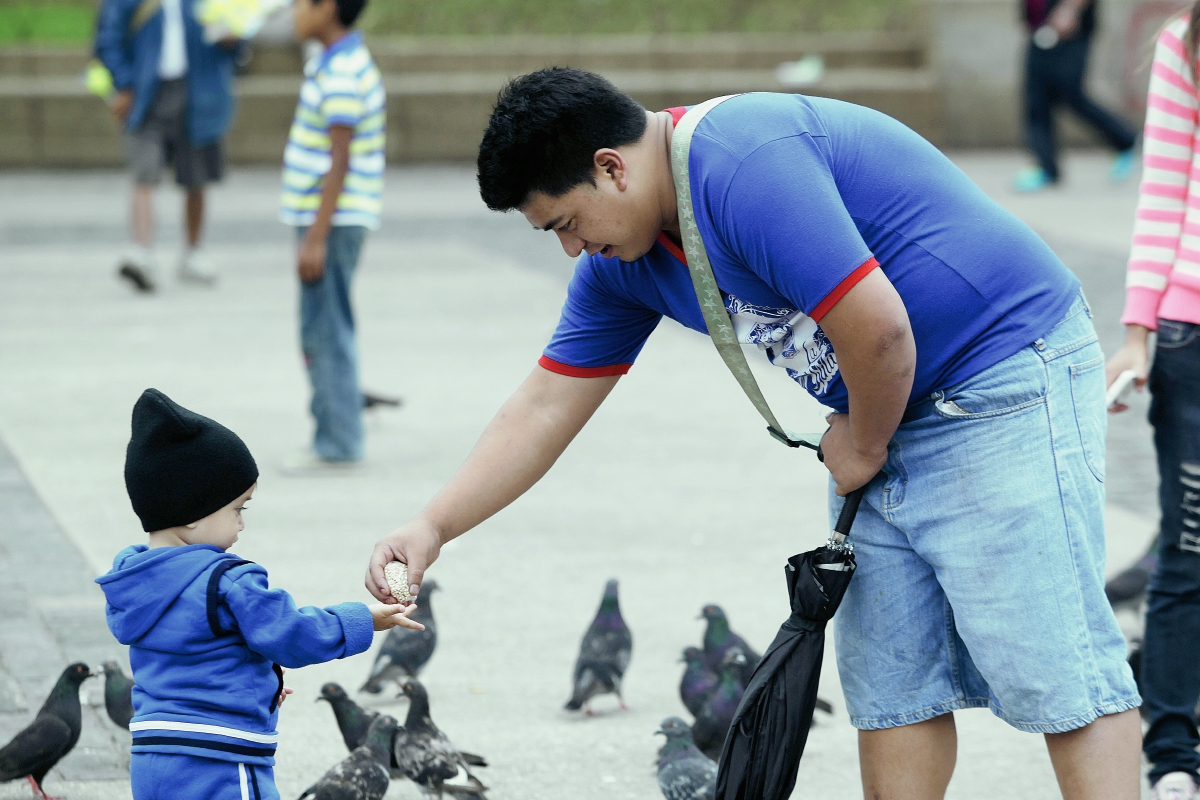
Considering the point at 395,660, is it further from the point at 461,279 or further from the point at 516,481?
the point at 461,279

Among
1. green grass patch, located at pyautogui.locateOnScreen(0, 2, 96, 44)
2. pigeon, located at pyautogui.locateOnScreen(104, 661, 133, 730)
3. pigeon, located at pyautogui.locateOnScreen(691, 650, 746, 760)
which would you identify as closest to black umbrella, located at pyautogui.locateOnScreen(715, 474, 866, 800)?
pigeon, located at pyautogui.locateOnScreen(691, 650, 746, 760)

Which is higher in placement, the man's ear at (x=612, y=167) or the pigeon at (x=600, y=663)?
the man's ear at (x=612, y=167)

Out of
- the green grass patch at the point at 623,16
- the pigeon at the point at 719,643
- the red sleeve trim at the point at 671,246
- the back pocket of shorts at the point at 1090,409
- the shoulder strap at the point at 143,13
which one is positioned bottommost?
the green grass patch at the point at 623,16

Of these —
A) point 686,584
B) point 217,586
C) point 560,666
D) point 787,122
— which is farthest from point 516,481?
point 686,584

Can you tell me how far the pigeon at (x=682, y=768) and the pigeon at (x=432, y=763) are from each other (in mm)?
433

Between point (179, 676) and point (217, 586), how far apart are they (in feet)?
0.61

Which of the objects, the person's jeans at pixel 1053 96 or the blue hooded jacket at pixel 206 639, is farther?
the person's jeans at pixel 1053 96

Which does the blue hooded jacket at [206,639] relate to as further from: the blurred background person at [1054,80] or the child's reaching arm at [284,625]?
the blurred background person at [1054,80]

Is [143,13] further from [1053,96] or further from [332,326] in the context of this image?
[1053,96]

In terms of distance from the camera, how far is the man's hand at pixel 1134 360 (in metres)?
3.68

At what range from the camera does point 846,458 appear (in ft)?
9.42

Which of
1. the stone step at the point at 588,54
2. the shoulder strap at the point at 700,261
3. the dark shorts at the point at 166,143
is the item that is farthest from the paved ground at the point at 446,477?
the stone step at the point at 588,54

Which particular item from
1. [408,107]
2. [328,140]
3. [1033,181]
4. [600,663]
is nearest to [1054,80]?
[1033,181]

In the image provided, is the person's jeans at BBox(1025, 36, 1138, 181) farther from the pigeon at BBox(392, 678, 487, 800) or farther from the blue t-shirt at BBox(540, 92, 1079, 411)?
the blue t-shirt at BBox(540, 92, 1079, 411)
